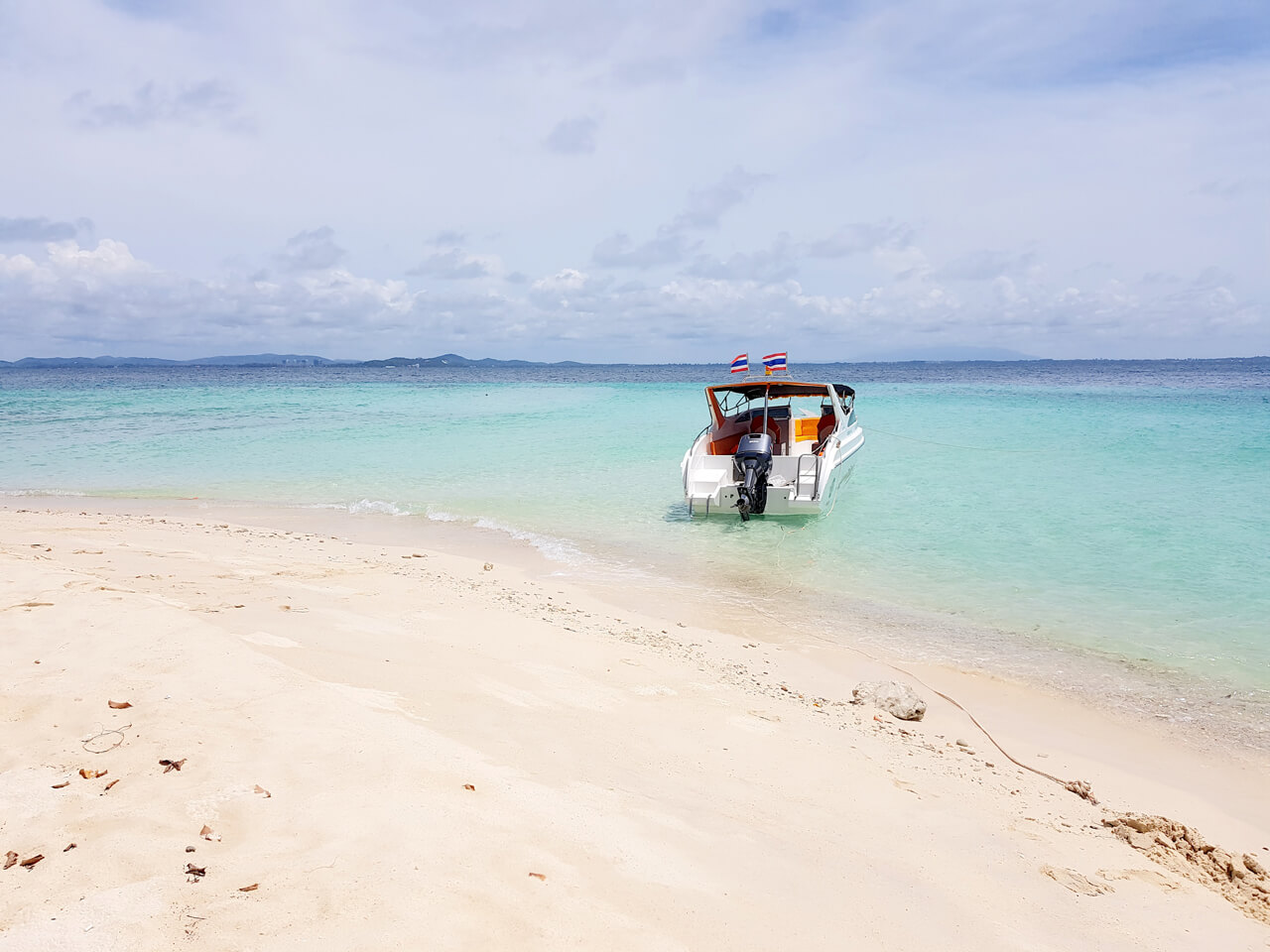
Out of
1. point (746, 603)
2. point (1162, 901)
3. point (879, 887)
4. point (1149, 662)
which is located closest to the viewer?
point (879, 887)

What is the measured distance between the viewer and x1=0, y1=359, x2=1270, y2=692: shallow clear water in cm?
834

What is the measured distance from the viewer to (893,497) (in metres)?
14.7

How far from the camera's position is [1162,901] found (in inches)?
125

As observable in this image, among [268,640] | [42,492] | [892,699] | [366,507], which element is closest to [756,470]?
[366,507]

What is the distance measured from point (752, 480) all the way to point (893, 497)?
149 inches

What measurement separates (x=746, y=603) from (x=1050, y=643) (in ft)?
9.94

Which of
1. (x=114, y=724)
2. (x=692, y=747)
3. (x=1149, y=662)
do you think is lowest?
(x=1149, y=662)

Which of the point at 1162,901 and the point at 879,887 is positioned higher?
the point at 879,887

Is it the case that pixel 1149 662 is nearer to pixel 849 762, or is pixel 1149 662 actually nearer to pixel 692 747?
pixel 849 762

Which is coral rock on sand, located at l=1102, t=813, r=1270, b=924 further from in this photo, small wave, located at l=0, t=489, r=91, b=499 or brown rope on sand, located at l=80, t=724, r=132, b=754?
small wave, located at l=0, t=489, r=91, b=499

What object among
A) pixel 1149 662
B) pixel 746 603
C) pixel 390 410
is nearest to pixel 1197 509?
pixel 1149 662

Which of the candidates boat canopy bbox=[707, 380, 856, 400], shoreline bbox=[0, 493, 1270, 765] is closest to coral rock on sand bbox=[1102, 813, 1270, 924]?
shoreline bbox=[0, 493, 1270, 765]

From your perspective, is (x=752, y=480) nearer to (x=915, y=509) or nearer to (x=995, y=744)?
(x=915, y=509)

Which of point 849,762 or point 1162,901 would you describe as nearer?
point 1162,901
